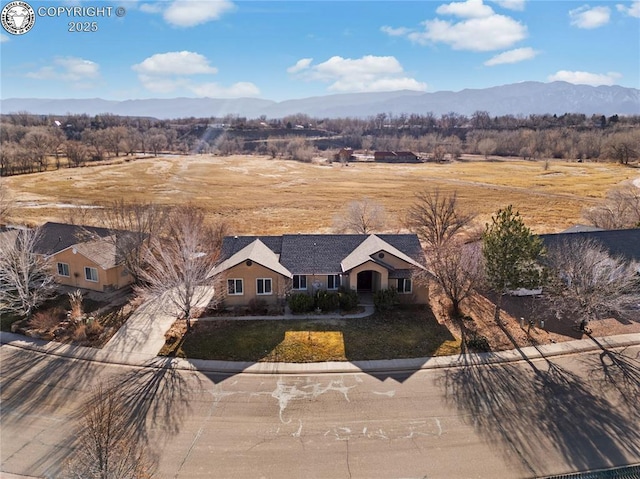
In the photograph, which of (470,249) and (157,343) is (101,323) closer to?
(157,343)

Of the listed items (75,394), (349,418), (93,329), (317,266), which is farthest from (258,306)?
(349,418)

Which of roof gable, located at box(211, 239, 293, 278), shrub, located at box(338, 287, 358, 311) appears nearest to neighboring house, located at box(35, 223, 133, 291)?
roof gable, located at box(211, 239, 293, 278)

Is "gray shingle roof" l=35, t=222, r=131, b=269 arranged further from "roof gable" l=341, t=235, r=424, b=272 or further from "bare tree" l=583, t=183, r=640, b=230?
"bare tree" l=583, t=183, r=640, b=230

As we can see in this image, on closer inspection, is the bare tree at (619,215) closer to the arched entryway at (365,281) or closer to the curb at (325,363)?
the curb at (325,363)

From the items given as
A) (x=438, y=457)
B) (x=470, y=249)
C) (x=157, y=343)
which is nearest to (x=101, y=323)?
(x=157, y=343)

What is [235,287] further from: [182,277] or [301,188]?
[301,188]

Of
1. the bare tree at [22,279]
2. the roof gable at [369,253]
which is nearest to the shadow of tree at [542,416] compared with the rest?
the roof gable at [369,253]
